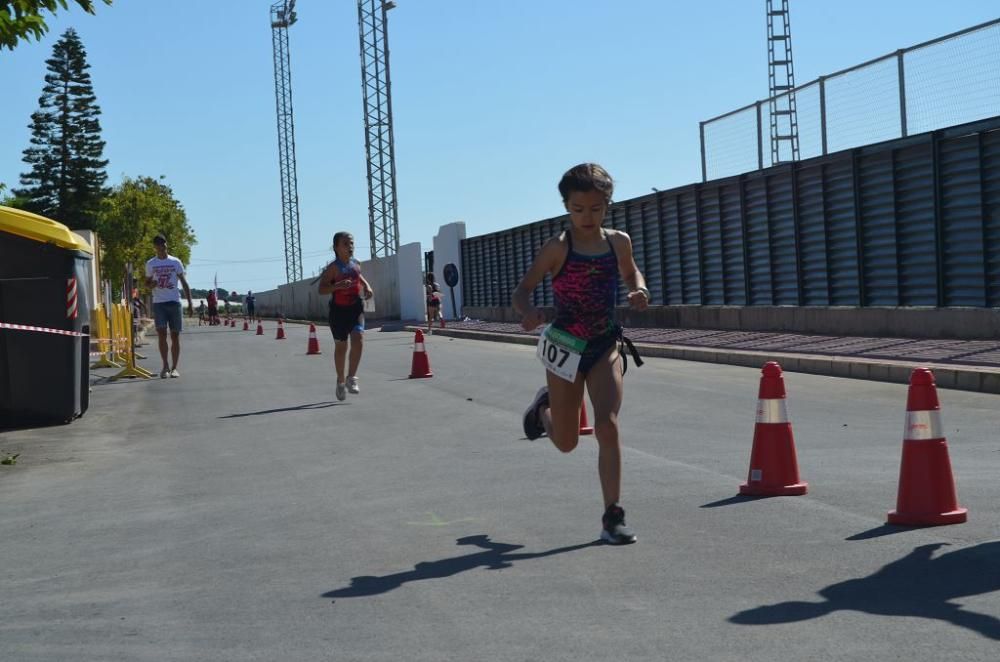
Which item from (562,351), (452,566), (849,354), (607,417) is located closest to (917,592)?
(607,417)

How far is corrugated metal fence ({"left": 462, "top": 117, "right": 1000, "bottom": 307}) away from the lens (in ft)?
59.7

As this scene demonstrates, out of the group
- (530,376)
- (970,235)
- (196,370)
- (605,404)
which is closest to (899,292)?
(970,235)

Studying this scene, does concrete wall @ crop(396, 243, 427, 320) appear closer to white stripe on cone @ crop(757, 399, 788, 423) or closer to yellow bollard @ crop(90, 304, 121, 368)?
yellow bollard @ crop(90, 304, 121, 368)

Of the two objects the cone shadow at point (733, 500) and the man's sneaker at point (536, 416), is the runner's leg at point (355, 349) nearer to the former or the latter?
the man's sneaker at point (536, 416)

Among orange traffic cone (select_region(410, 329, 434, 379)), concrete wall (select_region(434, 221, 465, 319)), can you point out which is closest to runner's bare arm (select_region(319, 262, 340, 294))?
orange traffic cone (select_region(410, 329, 434, 379))

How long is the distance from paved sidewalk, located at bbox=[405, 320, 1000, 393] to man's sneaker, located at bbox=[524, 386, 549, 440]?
7.20 metres

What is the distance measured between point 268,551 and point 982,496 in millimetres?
3589

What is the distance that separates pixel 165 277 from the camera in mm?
18875

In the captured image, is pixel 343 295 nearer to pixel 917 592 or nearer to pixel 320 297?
pixel 917 592

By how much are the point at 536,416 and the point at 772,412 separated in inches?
49.5

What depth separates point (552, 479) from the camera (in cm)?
822

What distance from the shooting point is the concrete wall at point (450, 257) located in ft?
165

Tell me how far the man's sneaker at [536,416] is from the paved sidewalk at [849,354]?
720cm

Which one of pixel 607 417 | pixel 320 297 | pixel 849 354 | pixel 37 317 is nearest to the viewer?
pixel 607 417
